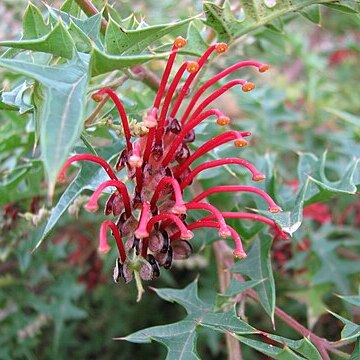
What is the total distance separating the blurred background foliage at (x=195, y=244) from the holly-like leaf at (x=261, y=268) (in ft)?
0.20

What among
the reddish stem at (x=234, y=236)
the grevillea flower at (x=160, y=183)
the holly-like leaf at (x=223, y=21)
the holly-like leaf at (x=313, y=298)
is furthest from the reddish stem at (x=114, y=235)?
the holly-like leaf at (x=313, y=298)

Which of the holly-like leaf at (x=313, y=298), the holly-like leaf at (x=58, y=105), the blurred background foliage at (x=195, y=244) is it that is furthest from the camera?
the holly-like leaf at (x=313, y=298)

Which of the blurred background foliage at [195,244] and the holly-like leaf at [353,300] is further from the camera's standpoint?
the blurred background foliage at [195,244]

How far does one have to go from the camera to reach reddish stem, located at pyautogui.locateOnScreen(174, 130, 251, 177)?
103cm

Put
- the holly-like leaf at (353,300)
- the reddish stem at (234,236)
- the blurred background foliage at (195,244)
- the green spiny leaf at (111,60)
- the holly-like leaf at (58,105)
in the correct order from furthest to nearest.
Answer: the blurred background foliage at (195,244), the holly-like leaf at (353,300), the reddish stem at (234,236), the green spiny leaf at (111,60), the holly-like leaf at (58,105)

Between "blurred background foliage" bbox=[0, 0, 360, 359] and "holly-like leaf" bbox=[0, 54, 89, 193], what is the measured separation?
514mm

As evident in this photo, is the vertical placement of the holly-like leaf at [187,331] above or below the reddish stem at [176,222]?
below

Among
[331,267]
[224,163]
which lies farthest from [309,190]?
[331,267]

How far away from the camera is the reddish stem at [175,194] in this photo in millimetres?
950

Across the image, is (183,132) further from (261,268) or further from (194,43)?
(261,268)

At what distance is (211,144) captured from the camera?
1055mm

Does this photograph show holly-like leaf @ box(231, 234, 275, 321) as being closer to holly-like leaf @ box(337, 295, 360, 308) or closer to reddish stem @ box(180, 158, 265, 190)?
holly-like leaf @ box(337, 295, 360, 308)

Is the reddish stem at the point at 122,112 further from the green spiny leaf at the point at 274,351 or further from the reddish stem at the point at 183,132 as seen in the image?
the green spiny leaf at the point at 274,351

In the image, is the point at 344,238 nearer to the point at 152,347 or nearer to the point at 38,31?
the point at 152,347
